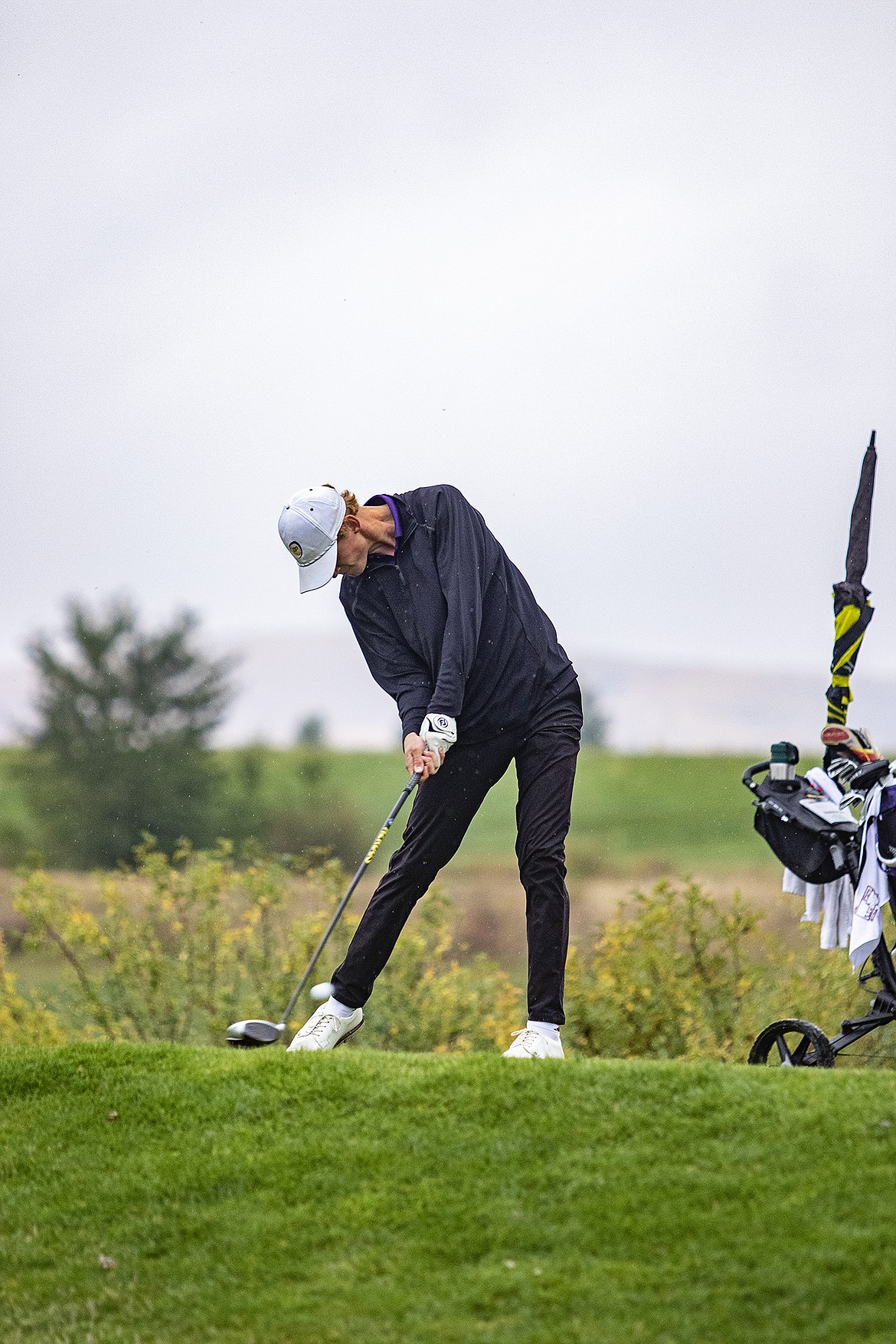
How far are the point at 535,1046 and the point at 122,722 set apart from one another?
9955mm

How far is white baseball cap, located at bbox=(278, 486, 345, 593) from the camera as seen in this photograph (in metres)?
4.42

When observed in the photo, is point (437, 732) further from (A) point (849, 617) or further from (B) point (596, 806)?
(B) point (596, 806)

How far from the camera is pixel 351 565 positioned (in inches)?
179

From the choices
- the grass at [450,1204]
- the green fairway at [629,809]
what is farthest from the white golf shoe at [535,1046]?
the green fairway at [629,809]

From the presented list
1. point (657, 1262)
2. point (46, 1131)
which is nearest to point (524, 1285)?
point (657, 1262)

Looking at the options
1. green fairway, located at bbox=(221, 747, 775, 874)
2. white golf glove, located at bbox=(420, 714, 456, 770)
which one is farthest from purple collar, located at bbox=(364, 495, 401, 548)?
green fairway, located at bbox=(221, 747, 775, 874)

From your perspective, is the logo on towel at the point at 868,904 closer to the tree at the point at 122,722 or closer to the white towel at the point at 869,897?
the white towel at the point at 869,897

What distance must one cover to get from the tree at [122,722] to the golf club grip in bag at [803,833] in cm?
876

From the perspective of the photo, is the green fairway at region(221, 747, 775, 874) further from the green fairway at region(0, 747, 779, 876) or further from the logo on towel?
the logo on towel

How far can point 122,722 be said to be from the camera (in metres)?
13.6

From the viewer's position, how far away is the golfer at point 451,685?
14.3 ft

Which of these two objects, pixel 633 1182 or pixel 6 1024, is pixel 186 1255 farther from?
pixel 6 1024

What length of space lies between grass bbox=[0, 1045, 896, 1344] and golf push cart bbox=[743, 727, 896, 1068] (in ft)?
2.36

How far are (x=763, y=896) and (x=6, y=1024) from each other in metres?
4.71
